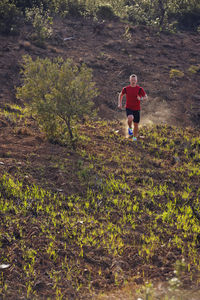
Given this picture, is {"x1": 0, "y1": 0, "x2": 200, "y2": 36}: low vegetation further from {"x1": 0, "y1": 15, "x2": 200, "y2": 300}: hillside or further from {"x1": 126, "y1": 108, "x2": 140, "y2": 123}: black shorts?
{"x1": 126, "y1": 108, "x2": 140, "y2": 123}: black shorts

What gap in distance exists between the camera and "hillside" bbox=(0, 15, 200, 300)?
5.16 m

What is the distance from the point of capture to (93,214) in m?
6.82

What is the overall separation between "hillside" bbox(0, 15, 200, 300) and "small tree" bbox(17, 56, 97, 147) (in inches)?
23.4

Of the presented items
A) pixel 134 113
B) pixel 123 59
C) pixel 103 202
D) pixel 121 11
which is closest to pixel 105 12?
pixel 121 11

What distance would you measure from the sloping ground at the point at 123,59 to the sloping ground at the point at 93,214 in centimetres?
Result: 315

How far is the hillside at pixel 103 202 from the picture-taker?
516 cm

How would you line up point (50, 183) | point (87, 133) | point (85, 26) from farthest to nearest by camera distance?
point (85, 26)
point (87, 133)
point (50, 183)

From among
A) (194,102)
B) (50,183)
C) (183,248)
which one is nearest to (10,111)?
(50,183)

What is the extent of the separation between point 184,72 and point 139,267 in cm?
1175

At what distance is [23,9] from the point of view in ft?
62.6

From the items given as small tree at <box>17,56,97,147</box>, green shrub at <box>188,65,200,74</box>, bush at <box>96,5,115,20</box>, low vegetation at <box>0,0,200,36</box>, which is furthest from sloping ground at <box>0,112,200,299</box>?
bush at <box>96,5,115,20</box>

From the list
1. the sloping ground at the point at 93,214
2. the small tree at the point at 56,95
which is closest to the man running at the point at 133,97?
the sloping ground at the point at 93,214

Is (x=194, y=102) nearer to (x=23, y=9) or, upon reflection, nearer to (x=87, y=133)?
(x=87, y=133)

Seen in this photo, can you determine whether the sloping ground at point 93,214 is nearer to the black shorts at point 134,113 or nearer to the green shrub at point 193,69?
the black shorts at point 134,113
